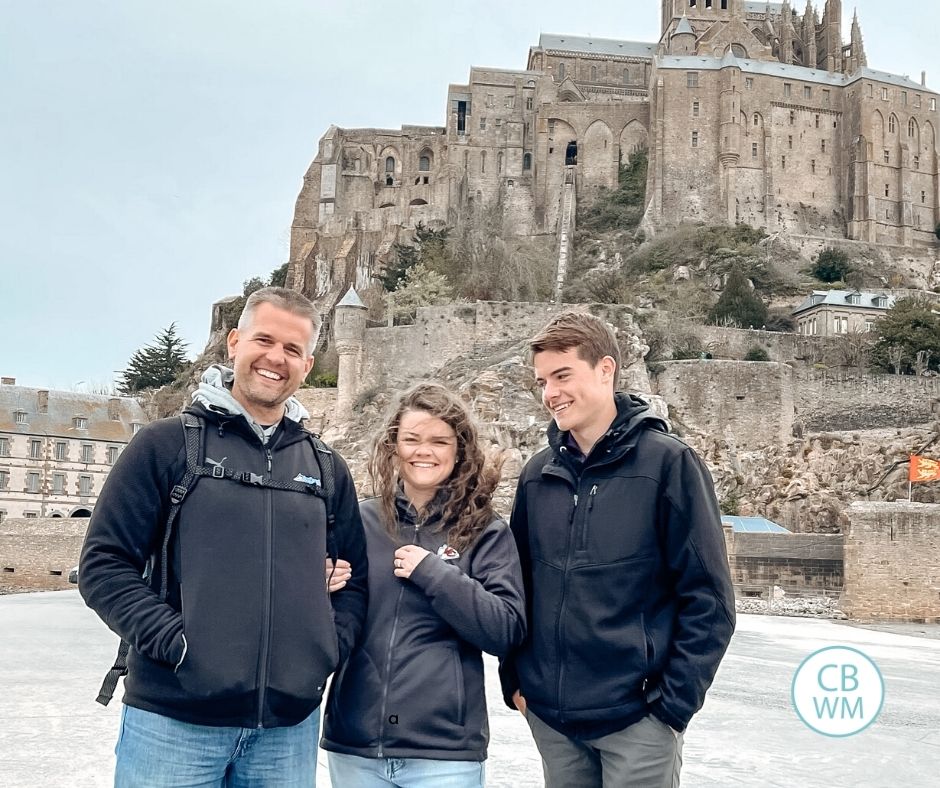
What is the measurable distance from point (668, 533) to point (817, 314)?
4411 centimetres

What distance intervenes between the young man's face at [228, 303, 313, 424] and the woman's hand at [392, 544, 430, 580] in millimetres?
625

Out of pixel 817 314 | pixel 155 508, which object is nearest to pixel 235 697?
pixel 155 508

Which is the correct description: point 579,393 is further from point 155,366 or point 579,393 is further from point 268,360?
point 155,366

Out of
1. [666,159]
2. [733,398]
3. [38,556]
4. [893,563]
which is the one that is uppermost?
[666,159]

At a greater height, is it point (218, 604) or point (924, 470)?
point (924, 470)

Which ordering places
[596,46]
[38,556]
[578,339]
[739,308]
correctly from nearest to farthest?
[578,339]
[38,556]
[739,308]
[596,46]

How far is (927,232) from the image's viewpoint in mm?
62219

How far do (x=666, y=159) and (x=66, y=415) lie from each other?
3431cm

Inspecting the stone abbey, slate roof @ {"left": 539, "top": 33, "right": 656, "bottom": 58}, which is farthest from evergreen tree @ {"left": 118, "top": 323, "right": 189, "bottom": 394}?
slate roof @ {"left": 539, "top": 33, "right": 656, "bottom": 58}

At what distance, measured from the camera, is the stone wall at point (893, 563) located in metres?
17.0

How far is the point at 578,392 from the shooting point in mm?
3951

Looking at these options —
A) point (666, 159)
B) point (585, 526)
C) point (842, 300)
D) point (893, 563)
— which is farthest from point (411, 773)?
point (666, 159)

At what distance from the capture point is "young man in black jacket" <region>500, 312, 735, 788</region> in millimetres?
3656

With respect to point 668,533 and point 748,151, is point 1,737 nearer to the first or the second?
point 668,533
